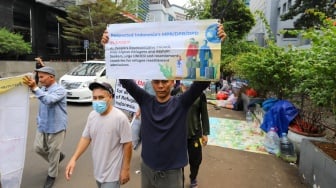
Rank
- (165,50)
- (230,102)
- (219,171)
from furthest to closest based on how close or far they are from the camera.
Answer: (230,102)
(219,171)
(165,50)

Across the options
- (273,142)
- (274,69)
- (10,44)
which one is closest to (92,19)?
(10,44)

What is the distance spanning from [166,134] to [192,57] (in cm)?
68

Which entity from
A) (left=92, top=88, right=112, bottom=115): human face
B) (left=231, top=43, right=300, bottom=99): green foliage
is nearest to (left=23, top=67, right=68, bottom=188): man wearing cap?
(left=92, top=88, right=112, bottom=115): human face

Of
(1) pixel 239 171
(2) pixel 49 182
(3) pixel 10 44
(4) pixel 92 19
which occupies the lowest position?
(1) pixel 239 171

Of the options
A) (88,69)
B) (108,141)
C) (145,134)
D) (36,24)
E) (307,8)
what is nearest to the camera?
(145,134)

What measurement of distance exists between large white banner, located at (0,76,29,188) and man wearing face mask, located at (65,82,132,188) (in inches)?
38.7

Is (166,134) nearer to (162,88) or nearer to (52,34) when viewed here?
(162,88)

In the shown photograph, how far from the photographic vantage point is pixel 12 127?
331cm

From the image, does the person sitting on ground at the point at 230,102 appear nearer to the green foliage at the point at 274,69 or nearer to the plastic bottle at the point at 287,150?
the green foliage at the point at 274,69

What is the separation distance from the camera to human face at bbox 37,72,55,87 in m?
3.87

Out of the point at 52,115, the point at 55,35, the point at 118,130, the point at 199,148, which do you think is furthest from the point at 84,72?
the point at 55,35

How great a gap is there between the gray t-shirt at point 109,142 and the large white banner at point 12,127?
3.78 ft

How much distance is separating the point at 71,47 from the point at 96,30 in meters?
5.32

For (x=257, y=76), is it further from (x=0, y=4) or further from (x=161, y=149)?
(x=0, y=4)
